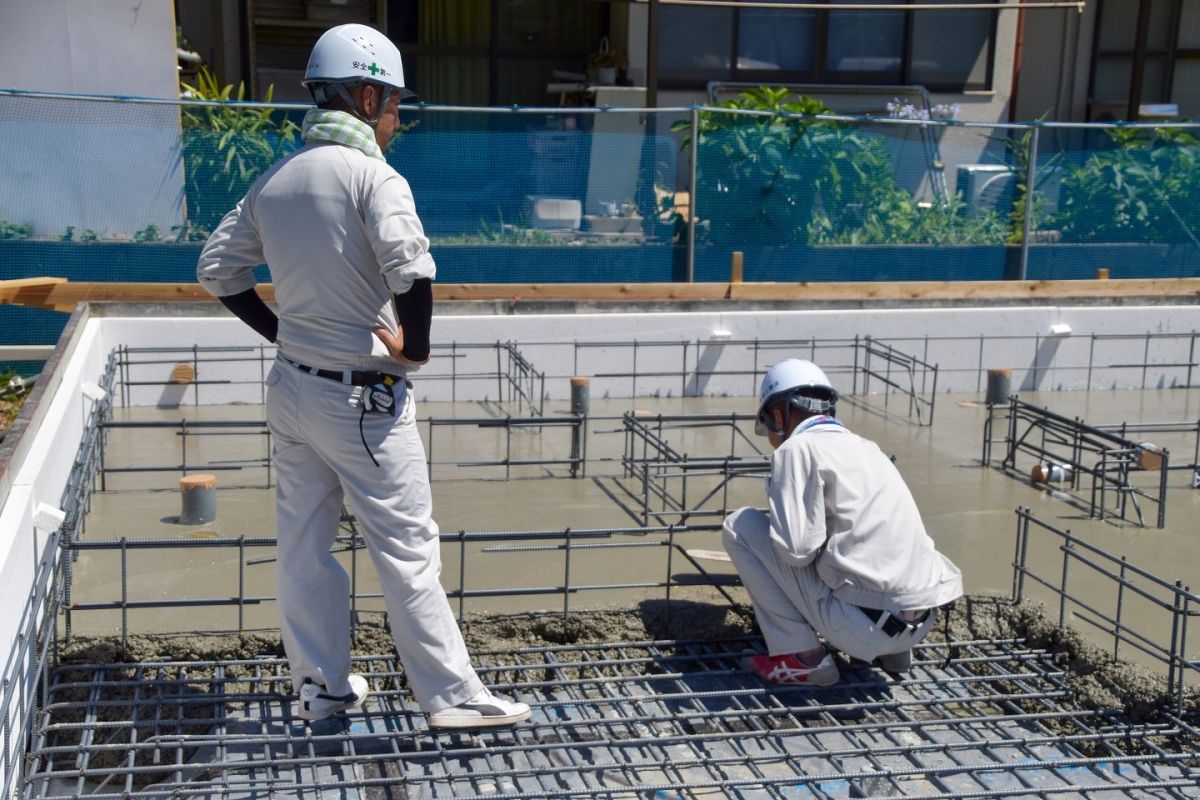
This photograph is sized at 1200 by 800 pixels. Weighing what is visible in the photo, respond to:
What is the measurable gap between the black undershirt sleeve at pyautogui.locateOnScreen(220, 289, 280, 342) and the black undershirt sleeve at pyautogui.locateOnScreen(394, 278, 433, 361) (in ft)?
1.84

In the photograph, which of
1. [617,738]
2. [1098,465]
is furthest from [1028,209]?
[617,738]

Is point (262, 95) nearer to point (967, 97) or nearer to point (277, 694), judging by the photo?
point (967, 97)

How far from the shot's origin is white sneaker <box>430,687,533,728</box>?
4031mm

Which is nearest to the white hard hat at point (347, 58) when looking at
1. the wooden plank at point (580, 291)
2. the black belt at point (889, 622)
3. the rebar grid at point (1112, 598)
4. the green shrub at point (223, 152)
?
the black belt at point (889, 622)

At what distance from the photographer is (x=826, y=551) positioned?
4.44m

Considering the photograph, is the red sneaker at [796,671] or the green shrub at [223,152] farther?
the green shrub at [223,152]

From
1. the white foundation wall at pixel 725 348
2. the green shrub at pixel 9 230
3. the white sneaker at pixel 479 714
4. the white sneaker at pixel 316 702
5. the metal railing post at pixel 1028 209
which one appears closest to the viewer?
the white sneaker at pixel 479 714

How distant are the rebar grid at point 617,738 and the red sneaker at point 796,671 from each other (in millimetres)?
46

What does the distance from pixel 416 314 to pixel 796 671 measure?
1951 mm

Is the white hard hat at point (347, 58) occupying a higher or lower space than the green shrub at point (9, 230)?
higher

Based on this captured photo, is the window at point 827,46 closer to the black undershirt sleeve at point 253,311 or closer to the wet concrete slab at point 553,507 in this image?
the wet concrete slab at point 553,507

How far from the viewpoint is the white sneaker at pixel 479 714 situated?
403 centimetres

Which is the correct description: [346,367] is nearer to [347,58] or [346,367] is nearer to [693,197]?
[347,58]

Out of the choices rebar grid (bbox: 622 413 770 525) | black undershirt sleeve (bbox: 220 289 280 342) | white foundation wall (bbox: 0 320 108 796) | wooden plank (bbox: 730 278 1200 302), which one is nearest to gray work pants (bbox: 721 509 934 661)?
rebar grid (bbox: 622 413 770 525)
